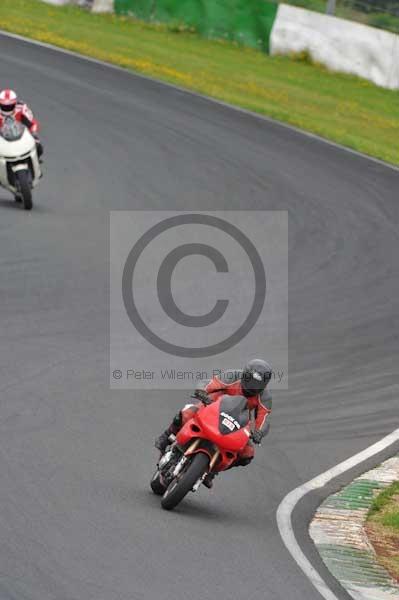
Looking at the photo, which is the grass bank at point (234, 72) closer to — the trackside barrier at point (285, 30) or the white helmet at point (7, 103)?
the trackside barrier at point (285, 30)

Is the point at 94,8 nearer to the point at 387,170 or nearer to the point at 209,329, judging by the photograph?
the point at 387,170

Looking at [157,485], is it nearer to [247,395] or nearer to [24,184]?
[247,395]

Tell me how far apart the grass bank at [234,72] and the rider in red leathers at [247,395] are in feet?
55.5

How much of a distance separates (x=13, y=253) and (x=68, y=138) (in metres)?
7.79

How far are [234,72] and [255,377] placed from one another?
23261mm

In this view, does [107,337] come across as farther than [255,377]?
Yes

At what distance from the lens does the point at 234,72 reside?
3169 centimetres

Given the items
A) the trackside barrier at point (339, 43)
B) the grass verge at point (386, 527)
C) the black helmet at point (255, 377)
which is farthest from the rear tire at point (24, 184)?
the trackside barrier at point (339, 43)

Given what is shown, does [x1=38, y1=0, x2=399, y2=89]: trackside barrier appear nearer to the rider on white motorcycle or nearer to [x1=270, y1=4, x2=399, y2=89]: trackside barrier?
[x1=270, y1=4, x2=399, y2=89]: trackside barrier

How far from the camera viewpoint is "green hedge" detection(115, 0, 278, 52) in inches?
1328

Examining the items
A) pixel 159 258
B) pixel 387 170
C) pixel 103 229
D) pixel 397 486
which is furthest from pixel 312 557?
pixel 387 170

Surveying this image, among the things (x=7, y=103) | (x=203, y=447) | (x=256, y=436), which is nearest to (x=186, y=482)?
(x=203, y=447)

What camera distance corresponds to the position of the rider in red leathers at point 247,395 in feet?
30.4

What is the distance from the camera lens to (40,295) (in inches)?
551
